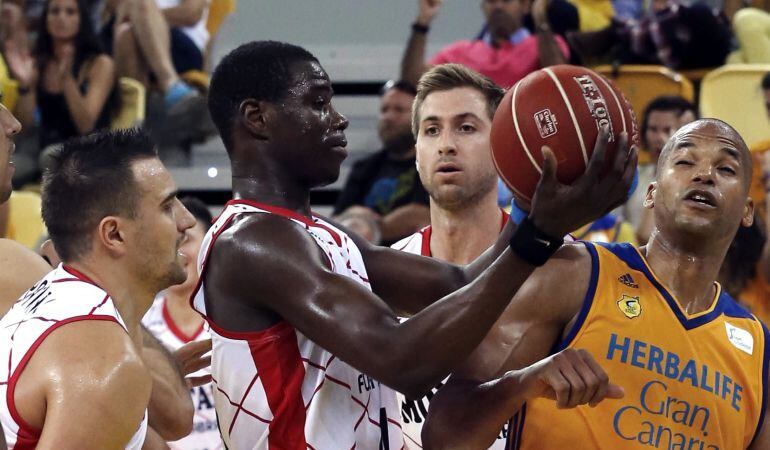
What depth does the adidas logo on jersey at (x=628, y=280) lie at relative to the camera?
141 inches

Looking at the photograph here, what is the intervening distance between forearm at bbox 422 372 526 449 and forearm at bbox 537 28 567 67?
5.22 m

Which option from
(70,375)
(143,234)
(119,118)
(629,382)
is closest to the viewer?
(70,375)

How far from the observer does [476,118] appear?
4.50 meters

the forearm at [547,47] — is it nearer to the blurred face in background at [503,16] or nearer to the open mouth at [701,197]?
the blurred face in background at [503,16]

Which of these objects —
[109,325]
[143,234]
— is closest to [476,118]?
[143,234]

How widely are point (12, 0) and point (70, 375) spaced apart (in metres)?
6.97

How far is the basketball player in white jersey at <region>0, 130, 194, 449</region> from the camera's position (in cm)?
276

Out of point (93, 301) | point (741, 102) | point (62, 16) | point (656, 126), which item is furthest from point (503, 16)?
point (93, 301)

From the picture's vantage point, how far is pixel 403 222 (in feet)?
24.0

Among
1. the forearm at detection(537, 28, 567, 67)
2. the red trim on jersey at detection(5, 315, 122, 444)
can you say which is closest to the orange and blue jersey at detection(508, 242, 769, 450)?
the red trim on jersey at detection(5, 315, 122, 444)

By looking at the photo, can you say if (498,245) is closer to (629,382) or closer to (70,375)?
(629,382)

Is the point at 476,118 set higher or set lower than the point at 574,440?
higher

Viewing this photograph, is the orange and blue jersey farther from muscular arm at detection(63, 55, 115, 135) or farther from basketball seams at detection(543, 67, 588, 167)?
muscular arm at detection(63, 55, 115, 135)

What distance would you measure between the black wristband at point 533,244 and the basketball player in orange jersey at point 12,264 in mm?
1478
